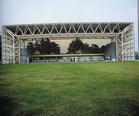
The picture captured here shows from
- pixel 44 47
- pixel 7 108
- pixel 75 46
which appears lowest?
pixel 7 108

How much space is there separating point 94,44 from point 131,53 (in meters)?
12.6

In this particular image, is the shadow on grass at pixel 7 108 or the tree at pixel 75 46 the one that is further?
the tree at pixel 75 46

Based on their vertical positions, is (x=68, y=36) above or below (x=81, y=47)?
above

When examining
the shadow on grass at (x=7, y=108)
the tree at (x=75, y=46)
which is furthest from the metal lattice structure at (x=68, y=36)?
the shadow on grass at (x=7, y=108)

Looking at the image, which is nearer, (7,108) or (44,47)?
(7,108)

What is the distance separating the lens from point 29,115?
72.2 inches

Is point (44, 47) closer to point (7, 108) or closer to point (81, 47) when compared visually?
point (81, 47)

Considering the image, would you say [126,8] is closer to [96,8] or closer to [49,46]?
[96,8]

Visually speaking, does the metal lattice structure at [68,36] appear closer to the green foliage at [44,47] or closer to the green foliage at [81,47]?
the green foliage at [44,47]

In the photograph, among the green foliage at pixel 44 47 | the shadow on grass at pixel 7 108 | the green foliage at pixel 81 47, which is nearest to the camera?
the shadow on grass at pixel 7 108

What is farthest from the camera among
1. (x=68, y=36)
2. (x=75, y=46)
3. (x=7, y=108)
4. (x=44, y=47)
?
(x=44, y=47)

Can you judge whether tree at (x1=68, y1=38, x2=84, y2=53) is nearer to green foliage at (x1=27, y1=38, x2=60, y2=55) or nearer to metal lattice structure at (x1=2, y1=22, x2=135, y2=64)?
green foliage at (x1=27, y1=38, x2=60, y2=55)

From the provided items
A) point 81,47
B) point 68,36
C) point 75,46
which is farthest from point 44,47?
point 81,47

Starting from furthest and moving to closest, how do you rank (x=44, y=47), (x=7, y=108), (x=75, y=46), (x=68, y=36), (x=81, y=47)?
(x=81, y=47)
(x=44, y=47)
(x=75, y=46)
(x=68, y=36)
(x=7, y=108)
